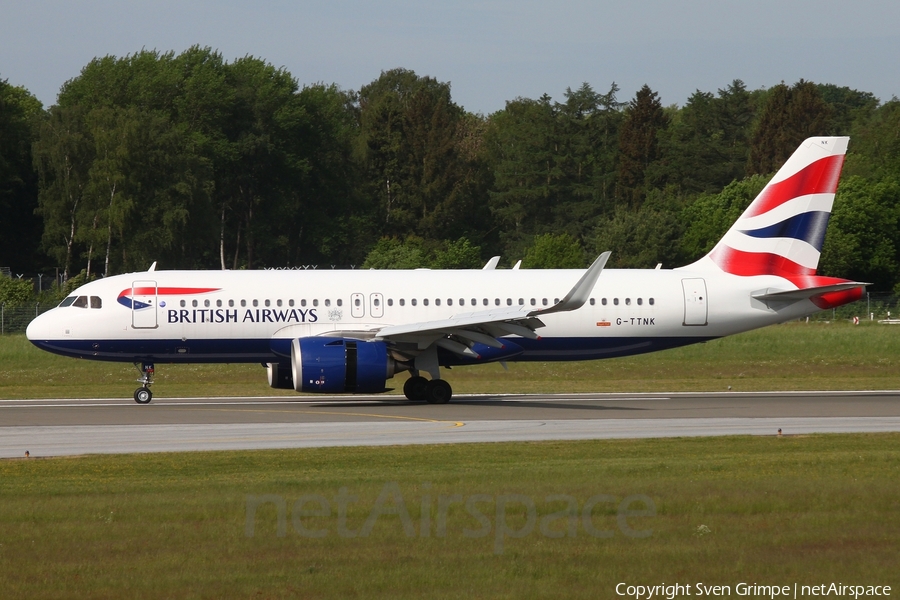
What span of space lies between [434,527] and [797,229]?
2180 centimetres

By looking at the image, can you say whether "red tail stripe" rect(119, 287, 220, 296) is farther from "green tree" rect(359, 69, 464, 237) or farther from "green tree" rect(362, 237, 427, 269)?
"green tree" rect(359, 69, 464, 237)

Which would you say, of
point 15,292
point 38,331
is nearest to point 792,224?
point 38,331

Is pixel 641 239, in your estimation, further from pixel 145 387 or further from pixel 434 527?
pixel 434 527

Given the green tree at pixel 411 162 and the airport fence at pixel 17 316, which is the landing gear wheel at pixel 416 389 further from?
the green tree at pixel 411 162

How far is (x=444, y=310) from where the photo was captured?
28.9m

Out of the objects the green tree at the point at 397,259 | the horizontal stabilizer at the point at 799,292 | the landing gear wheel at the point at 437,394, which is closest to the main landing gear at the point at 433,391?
the landing gear wheel at the point at 437,394

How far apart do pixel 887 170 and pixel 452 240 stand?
3709 cm

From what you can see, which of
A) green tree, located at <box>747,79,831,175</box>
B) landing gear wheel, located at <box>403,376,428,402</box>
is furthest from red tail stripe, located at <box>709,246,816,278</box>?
green tree, located at <box>747,79,831,175</box>

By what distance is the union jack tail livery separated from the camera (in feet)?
99.7

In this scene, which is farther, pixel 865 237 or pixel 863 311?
pixel 865 237

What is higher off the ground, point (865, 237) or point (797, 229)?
point (865, 237)

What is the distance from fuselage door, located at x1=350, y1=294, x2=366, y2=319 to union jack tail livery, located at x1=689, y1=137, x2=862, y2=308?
9.49 metres

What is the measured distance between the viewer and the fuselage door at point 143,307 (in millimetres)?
27859

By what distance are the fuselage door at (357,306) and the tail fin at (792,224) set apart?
9489 millimetres
